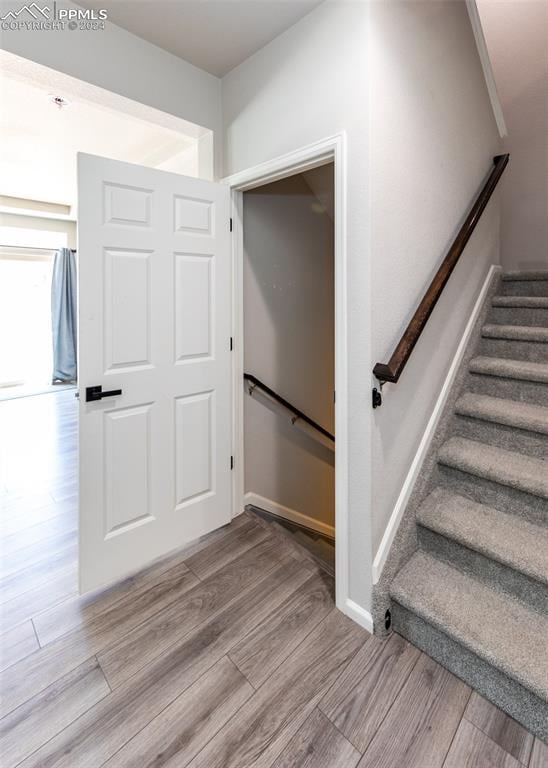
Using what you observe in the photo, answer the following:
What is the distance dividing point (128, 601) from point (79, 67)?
95.8 inches

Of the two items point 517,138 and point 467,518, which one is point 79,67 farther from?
point 517,138

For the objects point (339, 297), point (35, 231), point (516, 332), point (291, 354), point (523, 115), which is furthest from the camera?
point (35, 231)

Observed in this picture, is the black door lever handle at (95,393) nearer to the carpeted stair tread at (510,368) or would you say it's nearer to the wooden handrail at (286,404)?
the wooden handrail at (286,404)

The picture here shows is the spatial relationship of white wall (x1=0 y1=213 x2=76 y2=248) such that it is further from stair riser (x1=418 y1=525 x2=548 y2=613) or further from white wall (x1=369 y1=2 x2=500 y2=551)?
stair riser (x1=418 y1=525 x2=548 y2=613)

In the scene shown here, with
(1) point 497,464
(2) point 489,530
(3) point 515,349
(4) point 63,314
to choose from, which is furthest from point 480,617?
(4) point 63,314

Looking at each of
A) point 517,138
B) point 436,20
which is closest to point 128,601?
point 436,20

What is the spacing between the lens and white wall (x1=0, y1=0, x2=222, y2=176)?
1.62 metres

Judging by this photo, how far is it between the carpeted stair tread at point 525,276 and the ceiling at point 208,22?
6.60 ft

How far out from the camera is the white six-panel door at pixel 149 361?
1.76 meters

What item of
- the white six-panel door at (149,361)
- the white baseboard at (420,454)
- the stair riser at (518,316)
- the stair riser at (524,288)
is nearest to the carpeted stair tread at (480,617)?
the white baseboard at (420,454)

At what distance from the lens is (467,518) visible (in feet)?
5.49

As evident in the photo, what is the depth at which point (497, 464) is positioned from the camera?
175 centimetres

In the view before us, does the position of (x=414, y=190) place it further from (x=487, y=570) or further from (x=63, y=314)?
(x=63, y=314)

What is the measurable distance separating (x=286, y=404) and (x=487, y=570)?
1616mm
